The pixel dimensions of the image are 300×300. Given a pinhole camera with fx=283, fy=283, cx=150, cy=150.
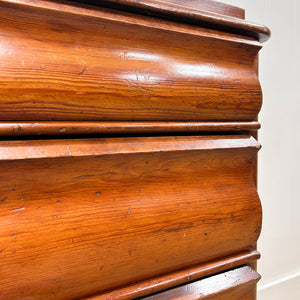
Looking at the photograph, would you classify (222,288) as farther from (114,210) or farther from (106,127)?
(106,127)

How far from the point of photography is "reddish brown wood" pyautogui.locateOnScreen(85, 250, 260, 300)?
20.0 inches

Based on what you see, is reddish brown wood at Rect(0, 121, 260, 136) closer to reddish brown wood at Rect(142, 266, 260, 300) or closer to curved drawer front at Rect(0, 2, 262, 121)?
curved drawer front at Rect(0, 2, 262, 121)

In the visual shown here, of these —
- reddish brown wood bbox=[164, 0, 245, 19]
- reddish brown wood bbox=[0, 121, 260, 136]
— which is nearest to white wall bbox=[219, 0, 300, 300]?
reddish brown wood bbox=[164, 0, 245, 19]

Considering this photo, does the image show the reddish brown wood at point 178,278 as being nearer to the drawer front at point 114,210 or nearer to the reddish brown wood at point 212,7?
the drawer front at point 114,210

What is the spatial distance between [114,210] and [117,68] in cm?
25

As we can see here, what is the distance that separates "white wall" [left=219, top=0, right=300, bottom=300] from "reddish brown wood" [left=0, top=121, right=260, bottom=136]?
0.55m

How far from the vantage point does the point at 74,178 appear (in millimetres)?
477

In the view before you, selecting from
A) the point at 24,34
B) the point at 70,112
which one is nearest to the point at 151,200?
the point at 70,112

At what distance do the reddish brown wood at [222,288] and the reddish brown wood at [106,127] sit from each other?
0.32 m

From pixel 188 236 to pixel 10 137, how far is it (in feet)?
1.22

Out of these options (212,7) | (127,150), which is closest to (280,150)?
(212,7)

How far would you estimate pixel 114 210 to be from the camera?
0.50 metres

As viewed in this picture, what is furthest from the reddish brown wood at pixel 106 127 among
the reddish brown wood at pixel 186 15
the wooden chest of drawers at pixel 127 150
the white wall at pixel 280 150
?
→ the white wall at pixel 280 150

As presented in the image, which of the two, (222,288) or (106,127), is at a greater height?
(106,127)
